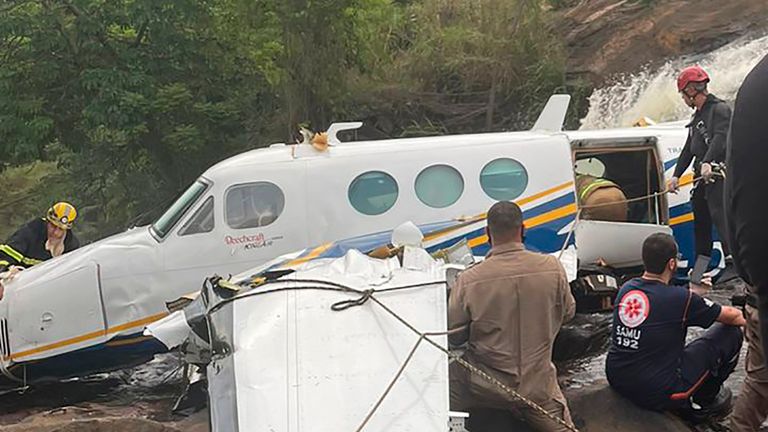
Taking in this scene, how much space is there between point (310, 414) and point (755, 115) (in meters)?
3.10

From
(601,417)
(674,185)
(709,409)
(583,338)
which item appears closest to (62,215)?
(583,338)

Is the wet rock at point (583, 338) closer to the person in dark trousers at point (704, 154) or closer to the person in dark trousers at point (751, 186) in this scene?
the person in dark trousers at point (704, 154)

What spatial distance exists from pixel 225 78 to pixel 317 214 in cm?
1216

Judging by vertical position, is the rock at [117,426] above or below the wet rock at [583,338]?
above

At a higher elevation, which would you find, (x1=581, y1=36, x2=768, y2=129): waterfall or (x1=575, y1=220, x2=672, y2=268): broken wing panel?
(x1=581, y1=36, x2=768, y2=129): waterfall

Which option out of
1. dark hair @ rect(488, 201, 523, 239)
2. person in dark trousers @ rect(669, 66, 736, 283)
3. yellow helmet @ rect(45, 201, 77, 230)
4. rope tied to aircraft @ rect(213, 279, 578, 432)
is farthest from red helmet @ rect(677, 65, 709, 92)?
yellow helmet @ rect(45, 201, 77, 230)

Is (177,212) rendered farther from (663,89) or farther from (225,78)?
(225,78)

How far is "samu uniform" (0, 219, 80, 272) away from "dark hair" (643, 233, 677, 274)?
6372mm

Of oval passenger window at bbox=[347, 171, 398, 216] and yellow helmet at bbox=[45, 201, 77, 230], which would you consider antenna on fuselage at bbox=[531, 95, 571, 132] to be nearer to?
oval passenger window at bbox=[347, 171, 398, 216]

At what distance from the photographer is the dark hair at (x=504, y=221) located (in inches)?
206

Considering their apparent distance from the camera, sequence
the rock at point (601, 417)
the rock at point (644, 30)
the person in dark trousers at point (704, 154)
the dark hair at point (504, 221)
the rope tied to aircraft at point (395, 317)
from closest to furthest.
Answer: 1. the rope tied to aircraft at point (395, 317)
2. the dark hair at point (504, 221)
3. the rock at point (601, 417)
4. the person in dark trousers at point (704, 154)
5. the rock at point (644, 30)

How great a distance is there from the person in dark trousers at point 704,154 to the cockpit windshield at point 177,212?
4584 mm

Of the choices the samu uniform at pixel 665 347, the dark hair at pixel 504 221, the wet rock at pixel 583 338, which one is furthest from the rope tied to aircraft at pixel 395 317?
the wet rock at pixel 583 338

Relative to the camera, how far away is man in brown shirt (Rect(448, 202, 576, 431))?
511 cm
